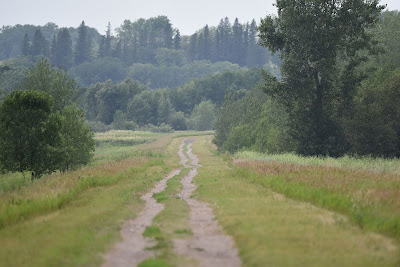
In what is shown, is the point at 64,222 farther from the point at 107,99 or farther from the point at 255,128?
the point at 107,99

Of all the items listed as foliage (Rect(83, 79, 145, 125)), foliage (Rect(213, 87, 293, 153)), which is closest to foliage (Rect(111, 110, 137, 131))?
foliage (Rect(83, 79, 145, 125))

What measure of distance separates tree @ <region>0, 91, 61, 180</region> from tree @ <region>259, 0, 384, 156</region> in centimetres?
2622

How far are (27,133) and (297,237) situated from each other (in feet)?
64.2

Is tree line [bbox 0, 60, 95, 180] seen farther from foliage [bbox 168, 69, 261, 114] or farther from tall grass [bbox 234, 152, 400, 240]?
foliage [bbox 168, 69, 261, 114]

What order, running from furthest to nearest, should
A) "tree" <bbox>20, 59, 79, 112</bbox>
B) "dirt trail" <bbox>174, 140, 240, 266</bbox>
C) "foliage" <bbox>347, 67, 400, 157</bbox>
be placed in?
"tree" <bbox>20, 59, 79, 112</bbox>
"foliage" <bbox>347, 67, 400, 157</bbox>
"dirt trail" <bbox>174, 140, 240, 266</bbox>

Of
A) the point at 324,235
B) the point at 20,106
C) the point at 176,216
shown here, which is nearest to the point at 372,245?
the point at 324,235

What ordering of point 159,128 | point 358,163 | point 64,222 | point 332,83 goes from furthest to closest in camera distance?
1. point 159,128
2. point 332,83
3. point 358,163
4. point 64,222

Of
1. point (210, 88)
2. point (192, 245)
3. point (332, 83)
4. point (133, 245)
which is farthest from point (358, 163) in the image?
point (210, 88)

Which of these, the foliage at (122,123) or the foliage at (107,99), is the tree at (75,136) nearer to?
the foliage at (122,123)

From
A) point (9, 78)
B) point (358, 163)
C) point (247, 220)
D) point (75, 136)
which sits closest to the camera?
point (247, 220)

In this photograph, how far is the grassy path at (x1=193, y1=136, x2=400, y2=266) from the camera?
1032 cm

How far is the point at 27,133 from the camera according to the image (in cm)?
2561

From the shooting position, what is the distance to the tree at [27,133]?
25.4 meters

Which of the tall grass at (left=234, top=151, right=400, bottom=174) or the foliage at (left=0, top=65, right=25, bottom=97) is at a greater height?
the foliage at (left=0, top=65, right=25, bottom=97)
